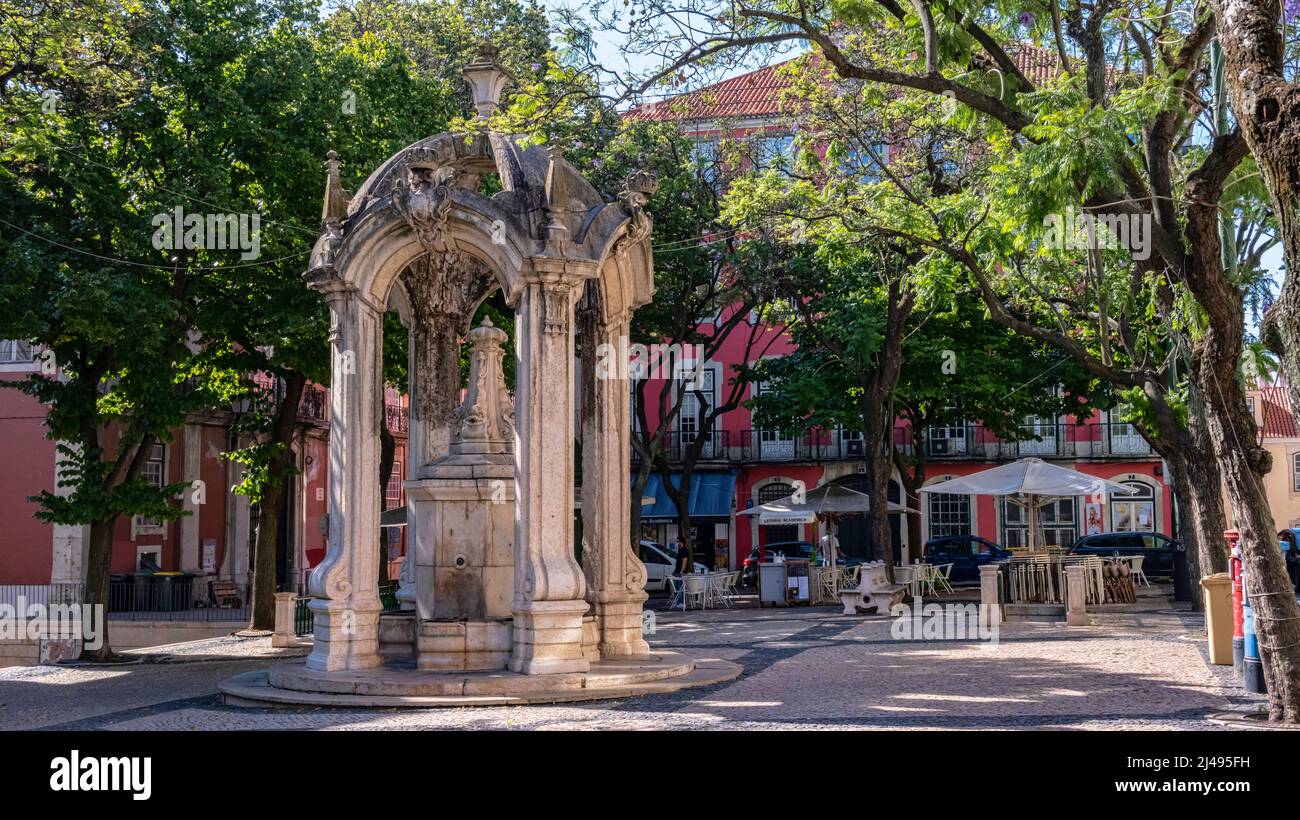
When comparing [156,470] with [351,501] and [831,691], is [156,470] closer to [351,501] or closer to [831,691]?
[351,501]

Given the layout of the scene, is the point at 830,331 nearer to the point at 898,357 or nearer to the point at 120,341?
the point at 898,357

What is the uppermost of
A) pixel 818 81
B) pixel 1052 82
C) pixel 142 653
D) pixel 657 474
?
pixel 818 81

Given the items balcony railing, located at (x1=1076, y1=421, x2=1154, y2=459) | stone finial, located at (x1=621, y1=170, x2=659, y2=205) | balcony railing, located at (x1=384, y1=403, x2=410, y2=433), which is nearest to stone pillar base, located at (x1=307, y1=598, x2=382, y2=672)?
stone finial, located at (x1=621, y1=170, x2=659, y2=205)

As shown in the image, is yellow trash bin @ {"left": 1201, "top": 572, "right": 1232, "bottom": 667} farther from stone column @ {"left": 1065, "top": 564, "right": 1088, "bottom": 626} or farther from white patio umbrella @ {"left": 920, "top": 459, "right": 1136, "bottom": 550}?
white patio umbrella @ {"left": 920, "top": 459, "right": 1136, "bottom": 550}

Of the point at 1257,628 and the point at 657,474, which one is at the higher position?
the point at 657,474

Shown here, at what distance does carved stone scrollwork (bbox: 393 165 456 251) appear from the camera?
13188 mm

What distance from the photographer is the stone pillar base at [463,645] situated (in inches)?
517

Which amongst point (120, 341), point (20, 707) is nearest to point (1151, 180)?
point (20, 707)

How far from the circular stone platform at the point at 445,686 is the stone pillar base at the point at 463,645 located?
24 centimetres

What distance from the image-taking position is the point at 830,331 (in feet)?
100.0

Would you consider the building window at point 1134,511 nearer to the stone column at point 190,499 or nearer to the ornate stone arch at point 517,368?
the stone column at point 190,499

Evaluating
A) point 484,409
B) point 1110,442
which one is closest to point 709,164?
point 484,409

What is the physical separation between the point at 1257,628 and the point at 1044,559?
47.6 ft

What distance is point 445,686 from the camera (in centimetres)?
1200
